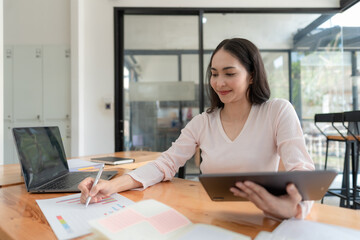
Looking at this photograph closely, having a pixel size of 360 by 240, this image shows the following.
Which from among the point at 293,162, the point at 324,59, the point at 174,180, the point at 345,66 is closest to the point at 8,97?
the point at 174,180

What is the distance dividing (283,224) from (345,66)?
359cm

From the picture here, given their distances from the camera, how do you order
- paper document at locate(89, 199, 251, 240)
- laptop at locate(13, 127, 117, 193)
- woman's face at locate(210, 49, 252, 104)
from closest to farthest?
paper document at locate(89, 199, 251, 240) → laptop at locate(13, 127, 117, 193) → woman's face at locate(210, 49, 252, 104)

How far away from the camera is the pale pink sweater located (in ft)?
3.07

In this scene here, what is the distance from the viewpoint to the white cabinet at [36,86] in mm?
3127

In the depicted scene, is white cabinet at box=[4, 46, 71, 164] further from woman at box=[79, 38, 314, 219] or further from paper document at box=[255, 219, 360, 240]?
paper document at box=[255, 219, 360, 240]

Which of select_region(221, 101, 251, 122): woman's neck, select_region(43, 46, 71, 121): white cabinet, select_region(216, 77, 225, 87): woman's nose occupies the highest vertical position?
select_region(43, 46, 71, 121): white cabinet

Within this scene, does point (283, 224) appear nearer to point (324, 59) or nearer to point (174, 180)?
point (174, 180)

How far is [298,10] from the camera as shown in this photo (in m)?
3.25

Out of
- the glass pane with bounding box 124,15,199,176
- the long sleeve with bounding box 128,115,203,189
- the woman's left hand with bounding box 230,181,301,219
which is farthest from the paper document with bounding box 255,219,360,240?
the glass pane with bounding box 124,15,199,176

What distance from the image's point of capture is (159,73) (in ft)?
10.9

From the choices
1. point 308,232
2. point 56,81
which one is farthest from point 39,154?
point 56,81

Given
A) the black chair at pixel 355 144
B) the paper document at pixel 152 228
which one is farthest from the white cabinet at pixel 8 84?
the black chair at pixel 355 144

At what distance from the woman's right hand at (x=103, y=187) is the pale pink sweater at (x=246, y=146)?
3cm

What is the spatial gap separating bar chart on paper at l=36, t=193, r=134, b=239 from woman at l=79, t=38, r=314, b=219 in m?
0.10
